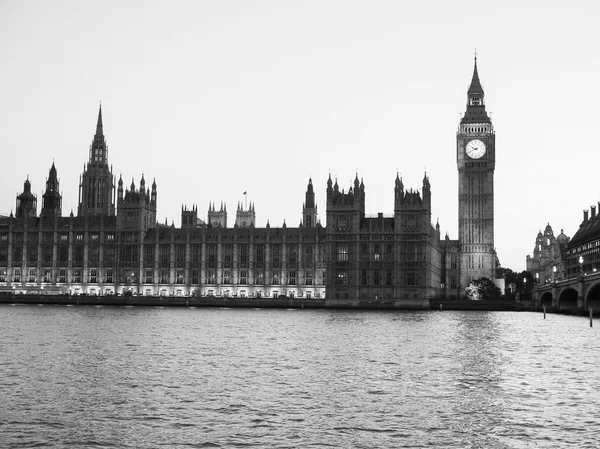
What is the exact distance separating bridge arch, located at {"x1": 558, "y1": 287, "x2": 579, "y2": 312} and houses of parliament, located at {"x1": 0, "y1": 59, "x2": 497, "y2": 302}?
1106 inches

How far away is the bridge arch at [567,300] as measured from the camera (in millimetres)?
140900

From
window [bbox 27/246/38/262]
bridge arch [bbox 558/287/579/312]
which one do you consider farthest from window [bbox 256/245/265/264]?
bridge arch [bbox 558/287/579/312]

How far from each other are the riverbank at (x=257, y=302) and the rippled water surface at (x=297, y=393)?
93.6 meters

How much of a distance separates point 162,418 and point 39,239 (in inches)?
6692

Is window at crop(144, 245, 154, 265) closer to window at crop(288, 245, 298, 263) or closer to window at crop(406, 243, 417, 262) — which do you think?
window at crop(288, 245, 298, 263)

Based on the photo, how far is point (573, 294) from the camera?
144625 mm

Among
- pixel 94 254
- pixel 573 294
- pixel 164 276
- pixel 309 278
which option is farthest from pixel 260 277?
pixel 573 294

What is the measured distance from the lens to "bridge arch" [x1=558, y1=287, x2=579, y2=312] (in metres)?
141

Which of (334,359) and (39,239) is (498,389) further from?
(39,239)

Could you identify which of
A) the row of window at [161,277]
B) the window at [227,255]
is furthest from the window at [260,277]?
the window at [227,255]

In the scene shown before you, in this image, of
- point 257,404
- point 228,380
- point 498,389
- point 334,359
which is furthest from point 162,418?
point 334,359

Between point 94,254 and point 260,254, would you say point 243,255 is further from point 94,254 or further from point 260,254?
point 94,254

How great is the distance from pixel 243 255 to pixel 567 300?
70487mm

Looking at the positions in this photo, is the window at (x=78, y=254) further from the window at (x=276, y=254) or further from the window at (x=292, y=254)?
the window at (x=292, y=254)
